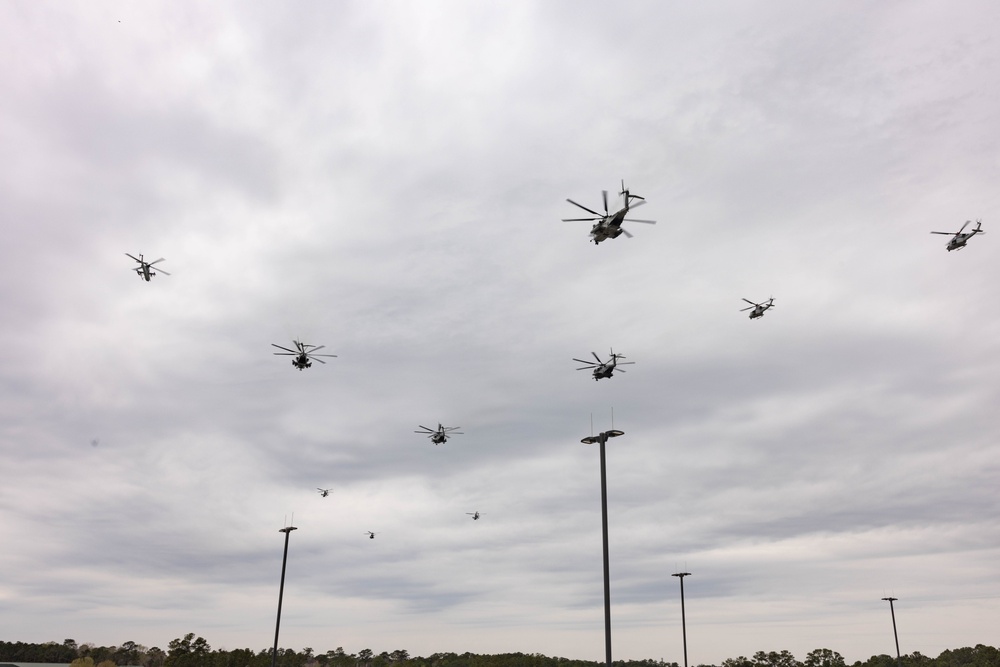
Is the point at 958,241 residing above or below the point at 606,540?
above

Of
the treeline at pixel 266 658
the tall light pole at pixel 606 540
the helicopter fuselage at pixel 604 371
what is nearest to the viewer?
the tall light pole at pixel 606 540

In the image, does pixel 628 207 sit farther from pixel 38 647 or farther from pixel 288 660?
pixel 38 647

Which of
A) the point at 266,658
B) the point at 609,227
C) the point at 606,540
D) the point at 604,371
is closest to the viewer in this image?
the point at 606,540

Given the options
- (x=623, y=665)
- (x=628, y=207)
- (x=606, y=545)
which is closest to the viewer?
(x=606, y=545)

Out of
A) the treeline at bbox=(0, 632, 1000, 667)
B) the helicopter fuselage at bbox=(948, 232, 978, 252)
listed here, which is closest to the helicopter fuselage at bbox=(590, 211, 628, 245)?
the helicopter fuselage at bbox=(948, 232, 978, 252)

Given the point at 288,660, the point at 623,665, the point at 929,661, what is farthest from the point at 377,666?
the point at 929,661

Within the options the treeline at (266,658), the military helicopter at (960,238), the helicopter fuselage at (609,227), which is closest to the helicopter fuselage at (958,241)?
the military helicopter at (960,238)

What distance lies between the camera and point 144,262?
43.2 m

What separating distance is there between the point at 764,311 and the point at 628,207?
22744 millimetres

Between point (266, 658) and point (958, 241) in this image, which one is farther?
point (266, 658)

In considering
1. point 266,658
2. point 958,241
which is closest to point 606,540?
point 958,241

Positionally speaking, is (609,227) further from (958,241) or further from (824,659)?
(824,659)

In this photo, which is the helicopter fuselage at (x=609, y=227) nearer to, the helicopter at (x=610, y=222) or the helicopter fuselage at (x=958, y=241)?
the helicopter at (x=610, y=222)

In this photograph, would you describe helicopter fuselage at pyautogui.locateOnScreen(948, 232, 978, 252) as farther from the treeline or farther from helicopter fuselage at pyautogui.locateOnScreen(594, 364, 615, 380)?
the treeline
